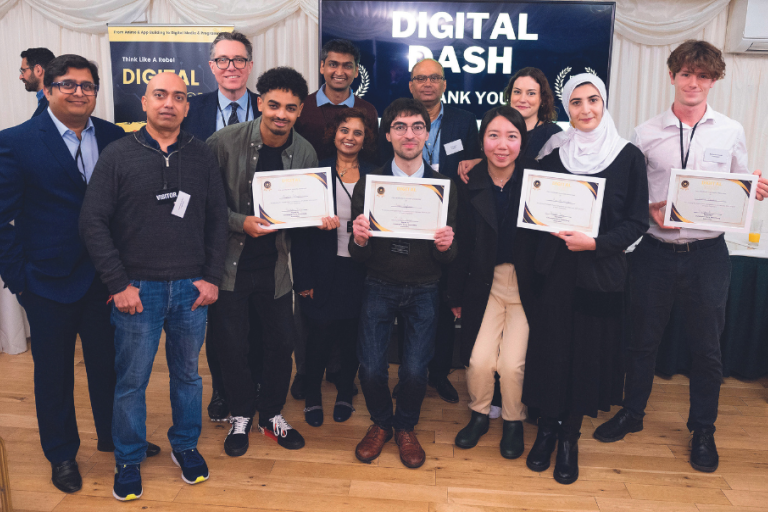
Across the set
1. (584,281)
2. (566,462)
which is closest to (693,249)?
(584,281)

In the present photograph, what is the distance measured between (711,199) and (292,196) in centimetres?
185

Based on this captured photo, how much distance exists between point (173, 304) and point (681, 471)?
7.94ft

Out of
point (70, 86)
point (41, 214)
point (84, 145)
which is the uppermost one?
point (70, 86)

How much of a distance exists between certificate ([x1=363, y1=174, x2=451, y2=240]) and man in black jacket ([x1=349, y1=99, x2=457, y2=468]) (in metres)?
0.05

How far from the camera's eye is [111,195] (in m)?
1.99

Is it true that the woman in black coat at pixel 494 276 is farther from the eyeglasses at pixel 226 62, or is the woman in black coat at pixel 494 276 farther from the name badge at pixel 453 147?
the eyeglasses at pixel 226 62

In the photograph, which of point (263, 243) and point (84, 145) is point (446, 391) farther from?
point (84, 145)

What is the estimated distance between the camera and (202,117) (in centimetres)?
293

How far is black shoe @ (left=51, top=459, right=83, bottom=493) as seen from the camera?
224 cm

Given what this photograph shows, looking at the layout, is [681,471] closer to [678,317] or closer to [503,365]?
[503,365]

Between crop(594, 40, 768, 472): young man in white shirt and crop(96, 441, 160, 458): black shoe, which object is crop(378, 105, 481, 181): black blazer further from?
crop(96, 441, 160, 458): black shoe

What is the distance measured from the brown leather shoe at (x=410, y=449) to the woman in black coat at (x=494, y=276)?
0.25m

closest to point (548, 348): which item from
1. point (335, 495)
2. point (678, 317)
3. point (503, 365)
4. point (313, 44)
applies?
point (503, 365)

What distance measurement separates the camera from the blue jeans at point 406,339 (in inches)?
96.2
